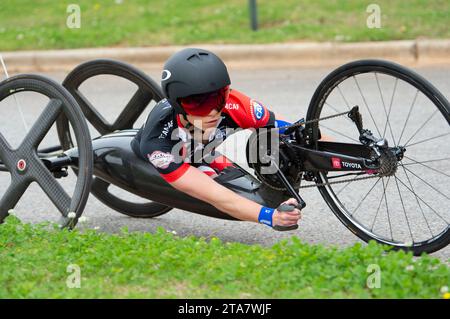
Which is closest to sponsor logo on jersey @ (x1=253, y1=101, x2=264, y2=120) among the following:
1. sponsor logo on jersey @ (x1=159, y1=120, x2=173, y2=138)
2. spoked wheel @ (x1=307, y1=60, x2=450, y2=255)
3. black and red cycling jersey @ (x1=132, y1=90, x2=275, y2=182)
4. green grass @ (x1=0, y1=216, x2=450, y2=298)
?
black and red cycling jersey @ (x1=132, y1=90, x2=275, y2=182)

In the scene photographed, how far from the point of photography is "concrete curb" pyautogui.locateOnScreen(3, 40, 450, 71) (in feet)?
30.9

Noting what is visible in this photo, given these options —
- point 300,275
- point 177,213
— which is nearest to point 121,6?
point 177,213

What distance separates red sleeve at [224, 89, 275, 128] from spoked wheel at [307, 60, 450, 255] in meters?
0.27

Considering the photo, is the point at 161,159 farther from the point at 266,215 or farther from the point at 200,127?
the point at 266,215

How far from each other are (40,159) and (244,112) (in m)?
1.19

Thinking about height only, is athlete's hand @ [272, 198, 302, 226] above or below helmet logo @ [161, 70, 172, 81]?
below

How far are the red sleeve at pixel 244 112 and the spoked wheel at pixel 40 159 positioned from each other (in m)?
0.79

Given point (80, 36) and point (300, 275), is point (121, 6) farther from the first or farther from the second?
point (300, 275)

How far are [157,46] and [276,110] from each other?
7.61ft

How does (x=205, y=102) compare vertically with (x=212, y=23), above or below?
below

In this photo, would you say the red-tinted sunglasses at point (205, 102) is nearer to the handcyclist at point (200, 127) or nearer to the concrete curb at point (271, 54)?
the handcyclist at point (200, 127)

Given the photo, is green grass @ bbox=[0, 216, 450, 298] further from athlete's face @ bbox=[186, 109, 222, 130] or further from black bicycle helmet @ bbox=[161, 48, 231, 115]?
black bicycle helmet @ bbox=[161, 48, 231, 115]

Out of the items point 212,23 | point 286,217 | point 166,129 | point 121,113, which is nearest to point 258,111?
point 166,129

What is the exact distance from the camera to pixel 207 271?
14.8ft
